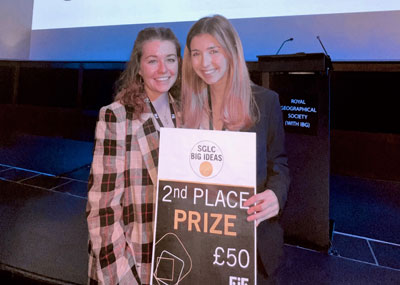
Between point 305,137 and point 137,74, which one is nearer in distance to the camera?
point 137,74

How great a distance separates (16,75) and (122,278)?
4275mm

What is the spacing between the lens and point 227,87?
2.15 feet

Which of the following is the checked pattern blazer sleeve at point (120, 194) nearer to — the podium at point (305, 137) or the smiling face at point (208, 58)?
the smiling face at point (208, 58)

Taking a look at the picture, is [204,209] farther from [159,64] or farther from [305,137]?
[305,137]

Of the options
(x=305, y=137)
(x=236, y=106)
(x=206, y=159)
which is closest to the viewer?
(x=206, y=159)

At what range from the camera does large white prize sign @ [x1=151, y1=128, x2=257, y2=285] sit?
0.50m

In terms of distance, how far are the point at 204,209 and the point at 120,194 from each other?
28cm

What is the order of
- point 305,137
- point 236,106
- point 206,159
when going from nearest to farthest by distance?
point 206,159 < point 236,106 < point 305,137

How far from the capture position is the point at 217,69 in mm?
625

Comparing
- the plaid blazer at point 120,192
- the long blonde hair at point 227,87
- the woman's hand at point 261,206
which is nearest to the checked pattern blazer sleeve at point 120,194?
the plaid blazer at point 120,192

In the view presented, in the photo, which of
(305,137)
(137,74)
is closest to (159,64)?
(137,74)

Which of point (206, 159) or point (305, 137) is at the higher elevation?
point (305, 137)

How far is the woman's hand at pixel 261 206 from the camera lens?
0.51 metres

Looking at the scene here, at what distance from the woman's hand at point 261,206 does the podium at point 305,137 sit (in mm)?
807
